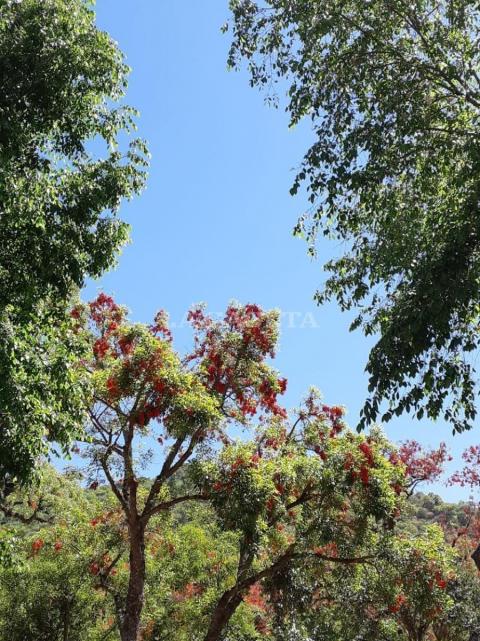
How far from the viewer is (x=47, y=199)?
26.5 feet

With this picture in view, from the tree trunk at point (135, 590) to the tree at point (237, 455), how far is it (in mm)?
22

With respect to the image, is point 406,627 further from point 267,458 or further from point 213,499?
point 213,499

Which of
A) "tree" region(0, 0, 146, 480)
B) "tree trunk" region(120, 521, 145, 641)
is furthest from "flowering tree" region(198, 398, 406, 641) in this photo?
"tree" region(0, 0, 146, 480)

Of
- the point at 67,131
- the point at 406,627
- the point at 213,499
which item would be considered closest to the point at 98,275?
the point at 67,131

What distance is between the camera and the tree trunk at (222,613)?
1272cm

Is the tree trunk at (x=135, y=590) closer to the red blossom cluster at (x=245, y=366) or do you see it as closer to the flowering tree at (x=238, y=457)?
the flowering tree at (x=238, y=457)

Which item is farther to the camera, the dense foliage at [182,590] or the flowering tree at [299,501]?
the dense foliage at [182,590]

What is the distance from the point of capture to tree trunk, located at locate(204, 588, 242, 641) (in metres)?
12.7

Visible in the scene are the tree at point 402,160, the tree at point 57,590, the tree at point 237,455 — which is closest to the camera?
the tree at point 402,160

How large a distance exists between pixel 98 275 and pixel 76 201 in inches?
47.7

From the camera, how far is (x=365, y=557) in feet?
40.9

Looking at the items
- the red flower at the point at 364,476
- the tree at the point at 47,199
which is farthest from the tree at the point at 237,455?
the tree at the point at 47,199

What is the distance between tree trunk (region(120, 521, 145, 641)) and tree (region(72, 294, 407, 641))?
0.02 m

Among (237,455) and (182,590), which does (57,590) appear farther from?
(237,455)
